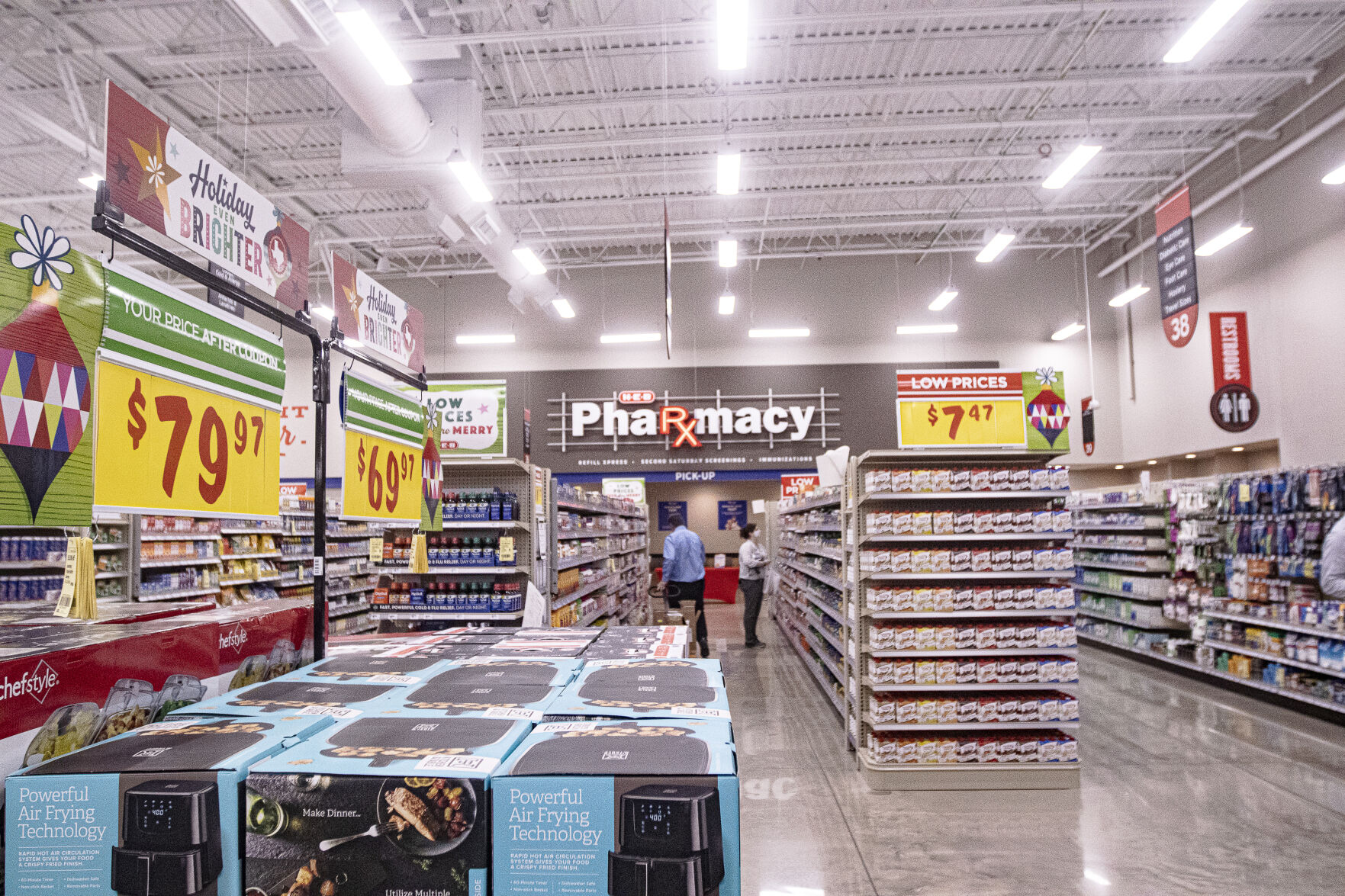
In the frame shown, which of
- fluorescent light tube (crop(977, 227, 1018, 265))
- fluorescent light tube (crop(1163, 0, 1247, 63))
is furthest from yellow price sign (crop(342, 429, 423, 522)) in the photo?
fluorescent light tube (crop(977, 227, 1018, 265))

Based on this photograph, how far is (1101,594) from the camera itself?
9.89m

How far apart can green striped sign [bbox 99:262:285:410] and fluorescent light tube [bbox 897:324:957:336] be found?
47.8ft

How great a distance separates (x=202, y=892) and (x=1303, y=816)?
17.9ft

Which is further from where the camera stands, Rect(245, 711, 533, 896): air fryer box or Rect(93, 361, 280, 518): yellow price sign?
Rect(93, 361, 280, 518): yellow price sign

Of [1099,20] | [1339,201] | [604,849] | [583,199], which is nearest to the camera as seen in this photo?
[604,849]

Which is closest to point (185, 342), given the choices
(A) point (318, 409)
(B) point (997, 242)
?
(A) point (318, 409)

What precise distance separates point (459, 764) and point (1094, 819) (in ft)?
14.9

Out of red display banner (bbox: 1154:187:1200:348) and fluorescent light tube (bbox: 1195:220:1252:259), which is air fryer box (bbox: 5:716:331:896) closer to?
red display banner (bbox: 1154:187:1200:348)

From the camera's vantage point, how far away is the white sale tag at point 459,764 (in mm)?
1000

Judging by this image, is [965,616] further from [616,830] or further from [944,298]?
[944,298]

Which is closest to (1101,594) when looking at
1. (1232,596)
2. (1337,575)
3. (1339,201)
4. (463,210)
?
(1232,596)

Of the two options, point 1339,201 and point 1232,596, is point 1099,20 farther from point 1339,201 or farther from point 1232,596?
point 1232,596

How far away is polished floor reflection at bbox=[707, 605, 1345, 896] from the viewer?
357 centimetres

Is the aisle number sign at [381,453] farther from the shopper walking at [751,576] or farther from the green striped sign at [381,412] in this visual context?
the shopper walking at [751,576]
